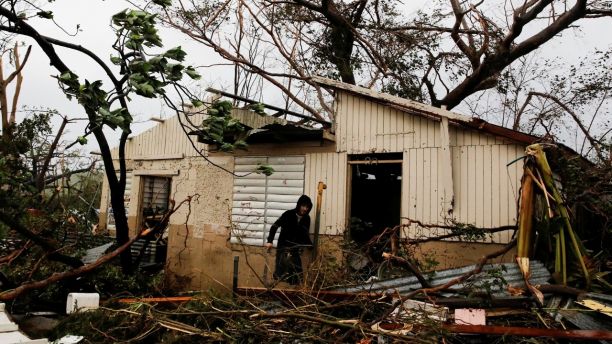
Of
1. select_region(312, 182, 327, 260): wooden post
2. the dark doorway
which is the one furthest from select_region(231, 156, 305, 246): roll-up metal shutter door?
the dark doorway

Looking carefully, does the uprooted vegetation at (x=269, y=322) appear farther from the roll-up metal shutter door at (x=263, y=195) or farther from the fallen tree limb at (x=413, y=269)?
the roll-up metal shutter door at (x=263, y=195)

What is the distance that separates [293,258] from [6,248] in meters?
5.67

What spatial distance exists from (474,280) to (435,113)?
2996mm

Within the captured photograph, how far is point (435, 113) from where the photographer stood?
23.6 feet

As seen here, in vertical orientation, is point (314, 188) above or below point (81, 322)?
above

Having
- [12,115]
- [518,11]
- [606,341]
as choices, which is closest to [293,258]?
[606,341]

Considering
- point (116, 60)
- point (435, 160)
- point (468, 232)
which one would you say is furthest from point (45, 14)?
point (468, 232)

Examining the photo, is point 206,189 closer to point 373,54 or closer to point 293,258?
point 293,258

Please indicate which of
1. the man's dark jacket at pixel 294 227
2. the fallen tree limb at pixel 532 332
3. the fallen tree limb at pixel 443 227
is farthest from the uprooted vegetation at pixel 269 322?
the man's dark jacket at pixel 294 227

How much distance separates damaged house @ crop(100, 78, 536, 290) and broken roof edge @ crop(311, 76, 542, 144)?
2 cm

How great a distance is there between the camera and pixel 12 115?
53.7ft

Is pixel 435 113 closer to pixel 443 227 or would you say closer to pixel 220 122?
pixel 443 227

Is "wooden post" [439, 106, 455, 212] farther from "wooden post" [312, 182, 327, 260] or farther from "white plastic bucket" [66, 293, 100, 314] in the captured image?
"white plastic bucket" [66, 293, 100, 314]

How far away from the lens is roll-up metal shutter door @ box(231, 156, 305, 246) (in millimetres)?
8859
